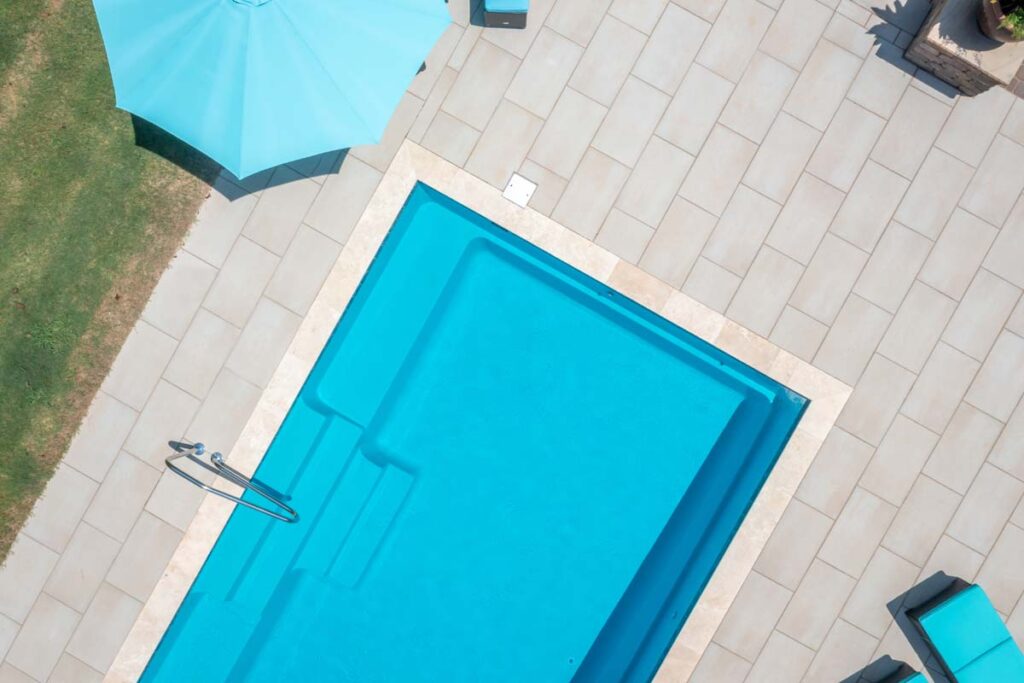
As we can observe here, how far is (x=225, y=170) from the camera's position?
29.0 feet

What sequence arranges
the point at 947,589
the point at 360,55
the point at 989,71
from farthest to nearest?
1. the point at 947,589
2. the point at 989,71
3. the point at 360,55

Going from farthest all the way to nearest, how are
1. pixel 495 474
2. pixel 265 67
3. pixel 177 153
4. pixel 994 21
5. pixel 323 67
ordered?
pixel 495 474 → pixel 177 153 → pixel 994 21 → pixel 323 67 → pixel 265 67

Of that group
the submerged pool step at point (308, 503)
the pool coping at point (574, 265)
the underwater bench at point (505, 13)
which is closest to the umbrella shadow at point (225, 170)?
the pool coping at point (574, 265)

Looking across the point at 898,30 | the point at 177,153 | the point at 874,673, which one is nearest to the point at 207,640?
the point at 177,153

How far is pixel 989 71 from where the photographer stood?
27.3 ft

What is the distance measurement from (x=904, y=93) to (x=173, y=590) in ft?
31.4

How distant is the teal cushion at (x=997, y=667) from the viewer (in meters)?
8.24

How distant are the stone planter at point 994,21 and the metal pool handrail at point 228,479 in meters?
8.57

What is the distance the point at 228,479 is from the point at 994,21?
29.7 feet

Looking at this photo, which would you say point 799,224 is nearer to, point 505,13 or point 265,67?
point 505,13

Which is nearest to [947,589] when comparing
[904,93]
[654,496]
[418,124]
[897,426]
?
[897,426]

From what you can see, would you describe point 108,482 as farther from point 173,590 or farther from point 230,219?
point 230,219

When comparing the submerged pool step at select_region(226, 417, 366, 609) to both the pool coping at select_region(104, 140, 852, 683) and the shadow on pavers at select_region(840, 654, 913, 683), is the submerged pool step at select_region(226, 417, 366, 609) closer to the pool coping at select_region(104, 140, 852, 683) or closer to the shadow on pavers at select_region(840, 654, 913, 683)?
the pool coping at select_region(104, 140, 852, 683)

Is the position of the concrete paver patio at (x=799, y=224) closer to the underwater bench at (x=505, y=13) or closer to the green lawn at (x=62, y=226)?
the underwater bench at (x=505, y=13)
